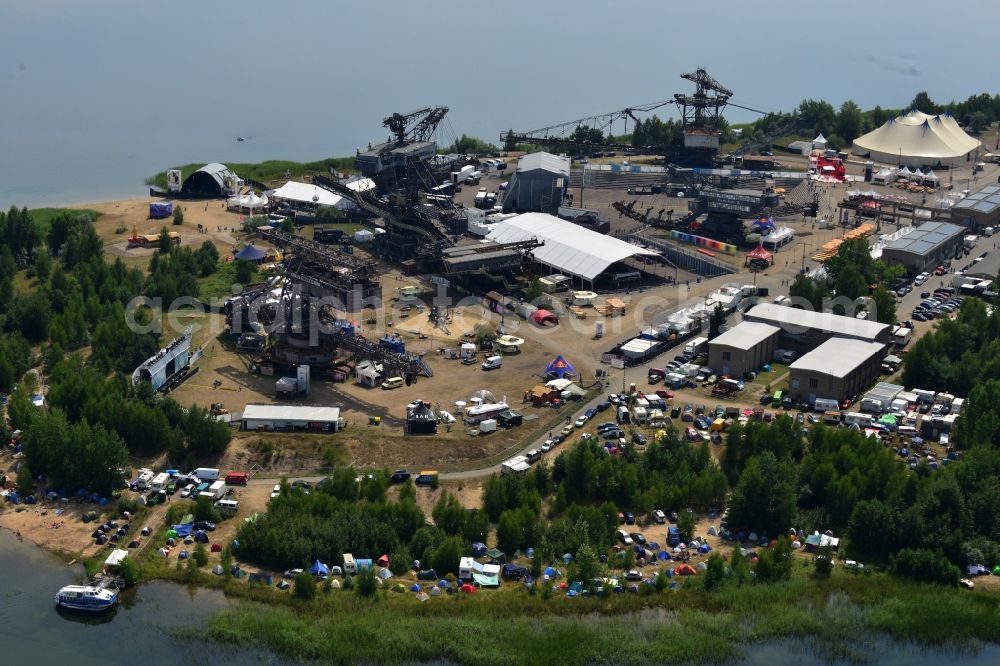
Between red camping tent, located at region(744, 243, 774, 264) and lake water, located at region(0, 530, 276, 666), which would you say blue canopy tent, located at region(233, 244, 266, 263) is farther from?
lake water, located at region(0, 530, 276, 666)

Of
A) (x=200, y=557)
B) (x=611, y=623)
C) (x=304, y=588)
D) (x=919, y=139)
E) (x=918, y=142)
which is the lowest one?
(x=611, y=623)

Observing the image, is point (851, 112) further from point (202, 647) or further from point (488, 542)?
point (202, 647)

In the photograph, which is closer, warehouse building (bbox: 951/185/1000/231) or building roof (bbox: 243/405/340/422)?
building roof (bbox: 243/405/340/422)

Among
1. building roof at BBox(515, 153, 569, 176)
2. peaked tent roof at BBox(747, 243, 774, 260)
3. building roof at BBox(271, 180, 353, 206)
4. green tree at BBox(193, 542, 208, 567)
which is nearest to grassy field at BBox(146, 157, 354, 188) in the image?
building roof at BBox(271, 180, 353, 206)

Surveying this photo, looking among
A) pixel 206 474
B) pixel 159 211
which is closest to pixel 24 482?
pixel 206 474

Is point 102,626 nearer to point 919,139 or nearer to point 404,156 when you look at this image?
point 404,156

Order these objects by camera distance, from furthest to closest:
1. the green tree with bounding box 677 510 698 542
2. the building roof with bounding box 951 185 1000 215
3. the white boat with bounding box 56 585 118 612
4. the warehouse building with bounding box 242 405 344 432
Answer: the building roof with bounding box 951 185 1000 215 < the warehouse building with bounding box 242 405 344 432 < the green tree with bounding box 677 510 698 542 < the white boat with bounding box 56 585 118 612

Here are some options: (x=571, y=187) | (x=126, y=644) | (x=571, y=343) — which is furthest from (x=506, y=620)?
(x=571, y=187)
